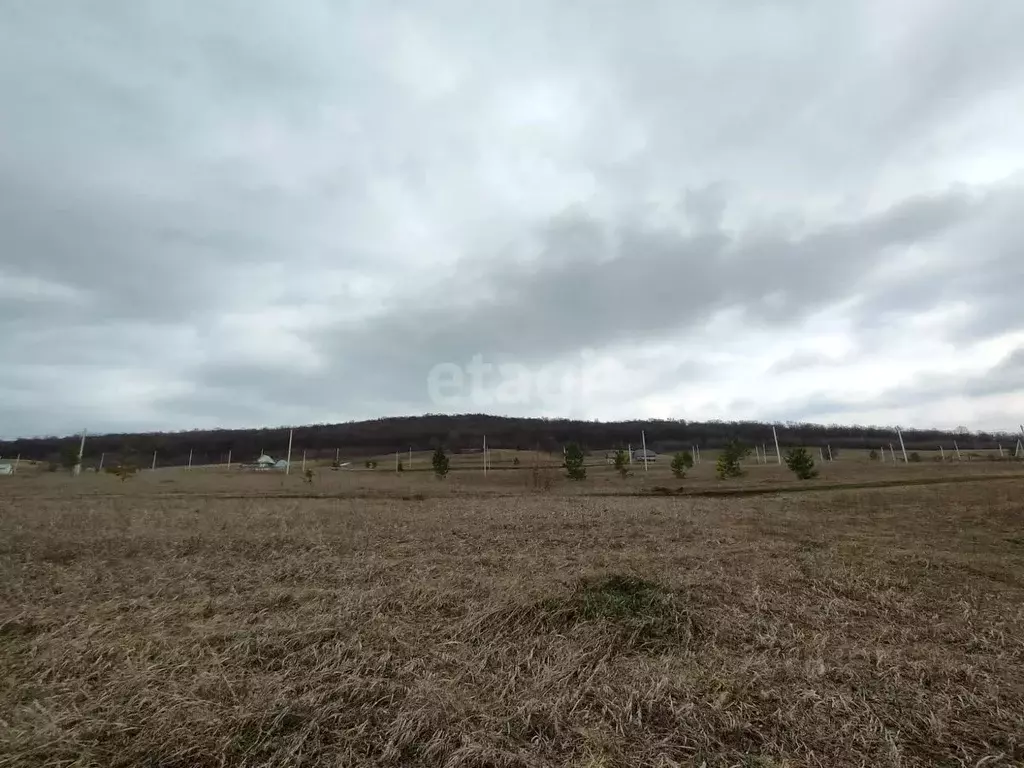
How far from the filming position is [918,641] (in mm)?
6648

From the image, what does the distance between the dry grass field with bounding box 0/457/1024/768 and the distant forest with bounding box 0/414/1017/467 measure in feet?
246

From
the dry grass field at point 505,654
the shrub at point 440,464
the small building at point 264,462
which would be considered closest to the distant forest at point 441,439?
the small building at point 264,462

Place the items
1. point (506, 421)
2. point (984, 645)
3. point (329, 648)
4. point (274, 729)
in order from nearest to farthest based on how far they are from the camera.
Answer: point (274, 729), point (329, 648), point (984, 645), point (506, 421)

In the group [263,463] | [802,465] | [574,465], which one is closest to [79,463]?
[263,463]

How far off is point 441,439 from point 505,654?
98.1 m

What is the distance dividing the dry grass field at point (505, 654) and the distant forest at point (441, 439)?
246ft

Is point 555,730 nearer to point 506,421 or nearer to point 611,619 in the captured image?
point 611,619

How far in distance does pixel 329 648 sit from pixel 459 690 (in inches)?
67.5

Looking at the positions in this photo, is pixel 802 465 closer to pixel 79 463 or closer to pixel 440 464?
pixel 440 464

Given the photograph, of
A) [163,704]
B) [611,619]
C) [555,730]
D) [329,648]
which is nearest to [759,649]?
→ [611,619]

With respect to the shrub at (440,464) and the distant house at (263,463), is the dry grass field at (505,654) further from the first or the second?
the distant house at (263,463)

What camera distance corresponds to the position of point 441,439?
337ft

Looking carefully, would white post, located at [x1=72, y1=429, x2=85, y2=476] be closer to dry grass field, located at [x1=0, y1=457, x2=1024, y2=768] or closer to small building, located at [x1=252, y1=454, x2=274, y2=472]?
small building, located at [x1=252, y1=454, x2=274, y2=472]

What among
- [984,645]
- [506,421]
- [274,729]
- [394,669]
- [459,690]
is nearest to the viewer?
[274,729]
